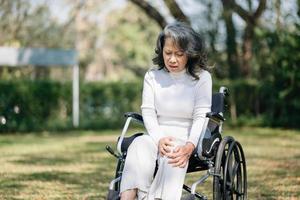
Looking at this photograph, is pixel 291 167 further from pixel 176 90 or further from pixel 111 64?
pixel 111 64

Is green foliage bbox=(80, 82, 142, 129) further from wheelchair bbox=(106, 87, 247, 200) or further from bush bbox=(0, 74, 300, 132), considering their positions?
wheelchair bbox=(106, 87, 247, 200)

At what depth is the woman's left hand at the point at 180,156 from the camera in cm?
427

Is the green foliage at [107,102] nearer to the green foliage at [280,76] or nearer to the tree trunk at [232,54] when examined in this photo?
the tree trunk at [232,54]

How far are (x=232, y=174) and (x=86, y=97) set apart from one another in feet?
46.7

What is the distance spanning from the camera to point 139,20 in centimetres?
3203

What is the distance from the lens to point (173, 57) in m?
4.54

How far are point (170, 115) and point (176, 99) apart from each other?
112 mm

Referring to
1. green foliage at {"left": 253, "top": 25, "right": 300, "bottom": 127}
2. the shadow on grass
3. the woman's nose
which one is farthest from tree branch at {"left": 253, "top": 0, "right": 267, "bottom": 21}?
the woman's nose

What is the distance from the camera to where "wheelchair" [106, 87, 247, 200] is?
4.39 m

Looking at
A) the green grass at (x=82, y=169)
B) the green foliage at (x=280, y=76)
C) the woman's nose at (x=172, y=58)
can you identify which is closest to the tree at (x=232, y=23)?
the green foliage at (x=280, y=76)

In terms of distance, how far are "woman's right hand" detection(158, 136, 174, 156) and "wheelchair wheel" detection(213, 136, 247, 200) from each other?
1.07 ft

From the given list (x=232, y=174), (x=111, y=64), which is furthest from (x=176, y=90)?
(x=111, y=64)

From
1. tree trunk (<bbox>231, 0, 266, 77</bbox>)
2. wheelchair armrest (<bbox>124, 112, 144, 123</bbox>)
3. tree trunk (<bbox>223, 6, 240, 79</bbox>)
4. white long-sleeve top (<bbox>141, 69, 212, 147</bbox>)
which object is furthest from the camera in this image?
tree trunk (<bbox>223, 6, 240, 79</bbox>)

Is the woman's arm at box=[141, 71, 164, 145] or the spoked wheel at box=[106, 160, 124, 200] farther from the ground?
the woman's arm at box=[141, 71, 164, 145]
